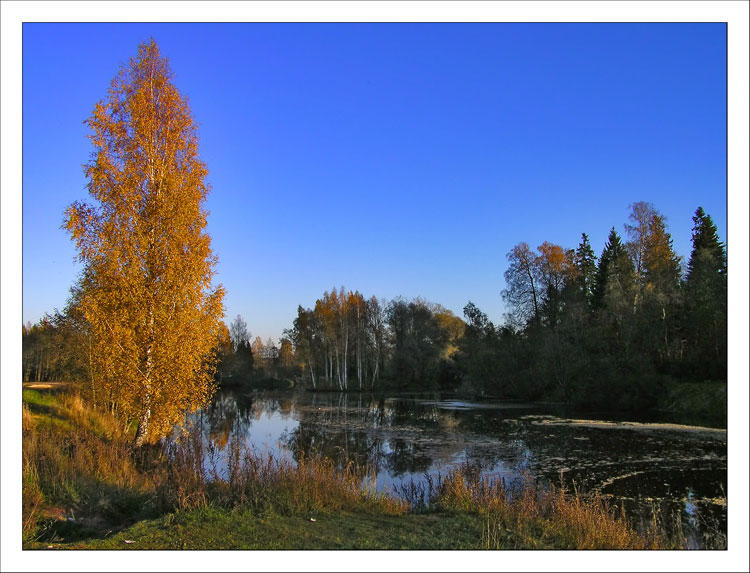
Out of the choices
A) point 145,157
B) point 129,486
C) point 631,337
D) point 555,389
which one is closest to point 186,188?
point 145,157

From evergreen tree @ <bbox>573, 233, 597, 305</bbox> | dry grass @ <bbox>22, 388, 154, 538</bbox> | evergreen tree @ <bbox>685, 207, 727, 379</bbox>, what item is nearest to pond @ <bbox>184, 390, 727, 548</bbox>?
dry grass @ <bbox>22, 388, 154, 538</bbox>

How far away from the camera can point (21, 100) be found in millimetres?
5887

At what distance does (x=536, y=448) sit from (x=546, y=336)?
21509 millimetres

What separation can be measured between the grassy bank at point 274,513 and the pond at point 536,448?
0.97m

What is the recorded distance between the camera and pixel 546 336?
3750 cm

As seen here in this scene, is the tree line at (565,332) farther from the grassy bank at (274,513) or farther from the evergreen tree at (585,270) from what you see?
the grassy bank at (274,513)

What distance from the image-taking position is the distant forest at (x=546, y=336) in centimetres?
2941

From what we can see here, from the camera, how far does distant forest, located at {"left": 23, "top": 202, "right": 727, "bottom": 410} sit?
2941 centimetres

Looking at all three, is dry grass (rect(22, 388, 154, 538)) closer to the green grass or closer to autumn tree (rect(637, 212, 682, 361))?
the green grass

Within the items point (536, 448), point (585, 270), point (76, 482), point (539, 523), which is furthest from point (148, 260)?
point (585, 270)

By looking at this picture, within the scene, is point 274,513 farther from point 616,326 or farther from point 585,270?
point 585,270

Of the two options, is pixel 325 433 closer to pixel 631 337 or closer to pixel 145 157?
pixel 145 157

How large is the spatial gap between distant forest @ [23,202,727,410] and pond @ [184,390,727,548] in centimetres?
538

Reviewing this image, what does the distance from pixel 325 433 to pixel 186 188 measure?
12085 mm
